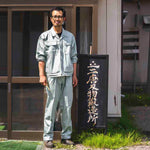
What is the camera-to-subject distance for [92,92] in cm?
615

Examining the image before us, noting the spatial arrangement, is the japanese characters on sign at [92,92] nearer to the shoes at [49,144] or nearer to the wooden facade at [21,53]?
the wooden facade at [21,53]

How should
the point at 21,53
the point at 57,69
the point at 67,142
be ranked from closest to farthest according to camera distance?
the point at 57,69, the point at 67,142, the point at 21,53

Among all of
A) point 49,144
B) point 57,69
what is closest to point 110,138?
point 49,144

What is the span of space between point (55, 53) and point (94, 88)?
951 millimetres

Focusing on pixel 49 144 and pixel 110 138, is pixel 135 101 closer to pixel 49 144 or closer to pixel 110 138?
pixel 110 138

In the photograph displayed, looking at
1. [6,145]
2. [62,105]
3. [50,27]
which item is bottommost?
[6,145]

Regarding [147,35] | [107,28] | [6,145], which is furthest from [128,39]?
[6,145]

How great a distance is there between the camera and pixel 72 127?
6461mm

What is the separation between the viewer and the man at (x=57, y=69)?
571 centimetres

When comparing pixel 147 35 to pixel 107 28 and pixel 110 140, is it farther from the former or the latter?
pixel 110 140

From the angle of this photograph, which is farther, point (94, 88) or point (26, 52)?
point (26, 52)

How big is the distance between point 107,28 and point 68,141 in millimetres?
2531

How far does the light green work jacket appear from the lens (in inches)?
224

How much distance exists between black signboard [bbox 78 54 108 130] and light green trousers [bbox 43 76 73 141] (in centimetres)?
40
